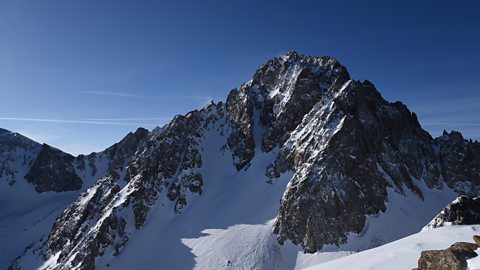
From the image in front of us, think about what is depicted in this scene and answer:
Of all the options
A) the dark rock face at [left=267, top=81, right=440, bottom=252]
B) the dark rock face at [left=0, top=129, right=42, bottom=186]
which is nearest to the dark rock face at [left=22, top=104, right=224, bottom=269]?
the dark rock face at [left=267, top=81, right=440, bottom=252]

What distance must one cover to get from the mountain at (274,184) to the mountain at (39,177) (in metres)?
28.1

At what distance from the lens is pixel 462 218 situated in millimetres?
30312

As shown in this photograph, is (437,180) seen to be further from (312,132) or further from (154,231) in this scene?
(154,231)

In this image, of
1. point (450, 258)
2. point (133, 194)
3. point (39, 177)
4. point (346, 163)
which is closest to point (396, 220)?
point (346, 163)

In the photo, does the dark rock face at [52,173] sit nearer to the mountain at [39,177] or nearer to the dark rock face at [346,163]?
the mountain at [39,177]

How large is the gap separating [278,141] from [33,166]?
130 metres

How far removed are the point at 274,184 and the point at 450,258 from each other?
6749 centimetres

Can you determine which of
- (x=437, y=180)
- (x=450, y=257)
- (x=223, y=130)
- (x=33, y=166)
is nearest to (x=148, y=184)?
(x=223, y=130)

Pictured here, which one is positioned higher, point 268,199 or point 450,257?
point 268,199

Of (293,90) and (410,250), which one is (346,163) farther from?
(410,250)

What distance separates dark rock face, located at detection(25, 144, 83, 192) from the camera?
537 ft

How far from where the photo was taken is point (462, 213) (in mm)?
30641

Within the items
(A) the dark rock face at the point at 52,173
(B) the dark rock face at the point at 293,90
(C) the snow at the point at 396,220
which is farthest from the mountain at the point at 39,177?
(C) the snow at the point at 396,220

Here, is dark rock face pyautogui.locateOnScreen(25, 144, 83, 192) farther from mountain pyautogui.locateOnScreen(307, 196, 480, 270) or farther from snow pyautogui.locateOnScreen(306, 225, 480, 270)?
mountain pyautogui.locateOnScreen(307, 196, 480, 270)
